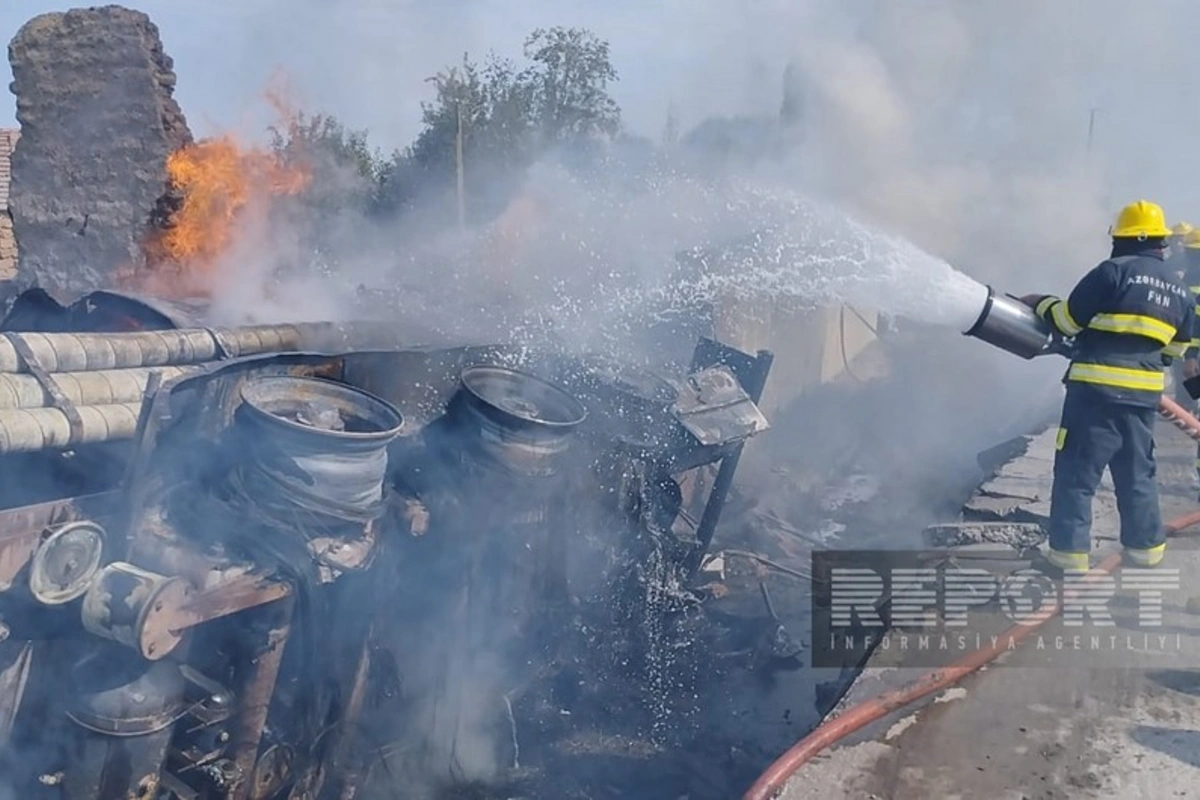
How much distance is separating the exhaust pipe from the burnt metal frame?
219 cm

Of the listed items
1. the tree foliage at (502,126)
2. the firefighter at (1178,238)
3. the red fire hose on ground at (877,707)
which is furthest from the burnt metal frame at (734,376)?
the tree foliage at (502,126)

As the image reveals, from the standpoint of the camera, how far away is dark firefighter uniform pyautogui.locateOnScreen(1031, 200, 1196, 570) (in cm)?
504

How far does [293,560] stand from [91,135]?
7.54 metres

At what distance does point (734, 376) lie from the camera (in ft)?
24.9

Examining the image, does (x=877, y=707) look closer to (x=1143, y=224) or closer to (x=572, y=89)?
(x=1143, y=224)

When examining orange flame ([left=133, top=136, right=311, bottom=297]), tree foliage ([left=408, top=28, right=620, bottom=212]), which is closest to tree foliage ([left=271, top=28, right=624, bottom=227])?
tree foliage ([left=408, top=28, right=620, bottom=212])

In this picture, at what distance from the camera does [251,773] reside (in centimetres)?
433

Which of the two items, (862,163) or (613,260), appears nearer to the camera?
(613,260)

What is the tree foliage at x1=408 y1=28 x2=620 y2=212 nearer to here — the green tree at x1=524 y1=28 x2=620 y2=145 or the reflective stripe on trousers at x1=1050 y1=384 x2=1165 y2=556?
the green tree at x1=524 y1=28 x2=620 y2=145

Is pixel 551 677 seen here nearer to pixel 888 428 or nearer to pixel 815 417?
pixel 815 417

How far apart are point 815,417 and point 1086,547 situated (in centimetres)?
931

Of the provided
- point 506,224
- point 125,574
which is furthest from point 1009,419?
point 125,574

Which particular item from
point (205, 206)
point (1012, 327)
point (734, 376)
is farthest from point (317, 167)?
point (1012, 327)

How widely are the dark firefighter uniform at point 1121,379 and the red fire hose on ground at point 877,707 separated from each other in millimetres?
403
